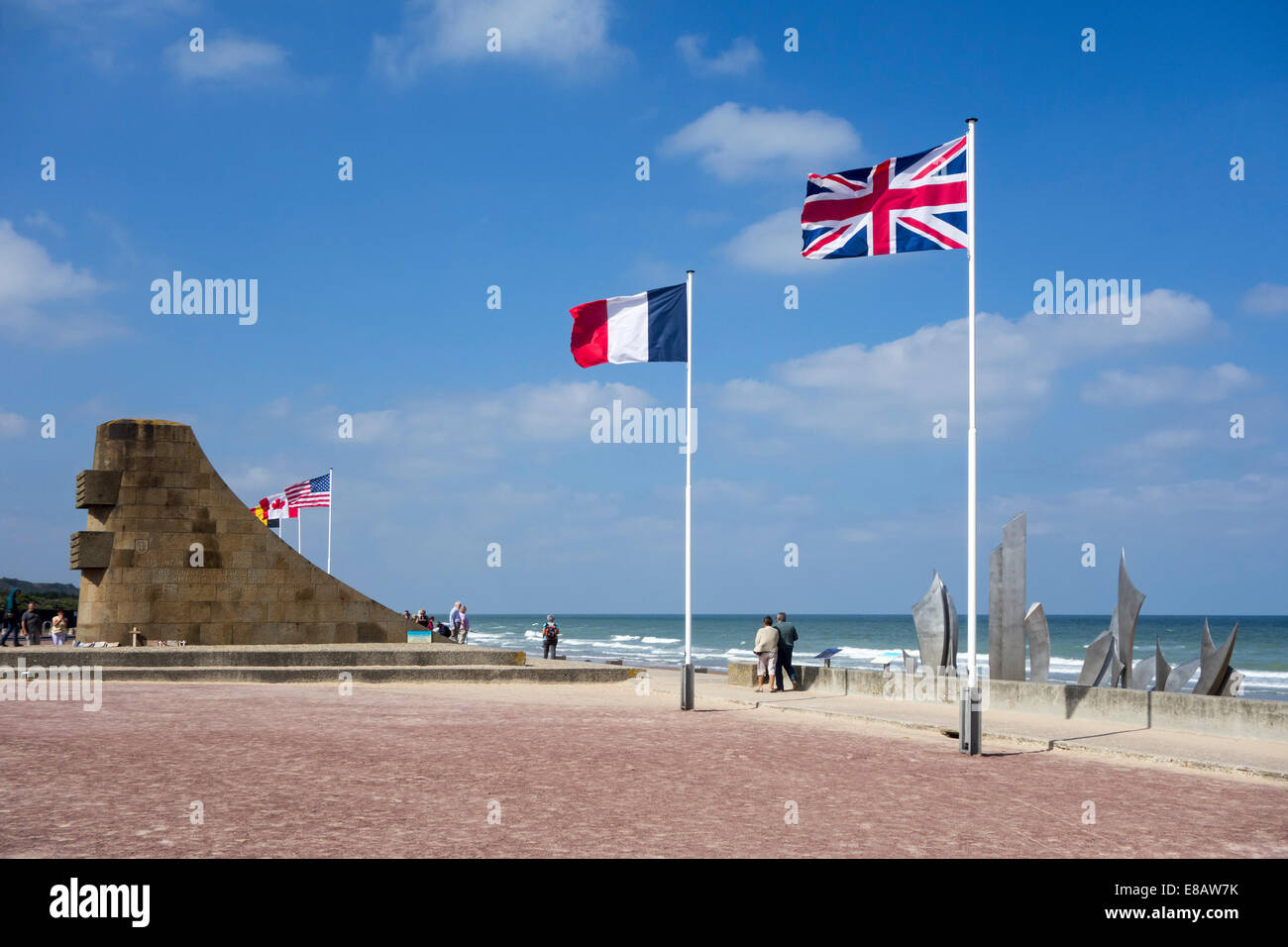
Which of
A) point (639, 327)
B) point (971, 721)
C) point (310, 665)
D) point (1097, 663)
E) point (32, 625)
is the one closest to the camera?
point (971, 721)

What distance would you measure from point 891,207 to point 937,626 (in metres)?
8.28

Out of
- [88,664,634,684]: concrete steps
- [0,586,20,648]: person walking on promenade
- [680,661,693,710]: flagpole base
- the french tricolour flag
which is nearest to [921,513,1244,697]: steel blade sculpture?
[680,661,693,710]: flagpole base

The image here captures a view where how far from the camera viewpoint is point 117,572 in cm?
2341

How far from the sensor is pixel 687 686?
16.5 metres

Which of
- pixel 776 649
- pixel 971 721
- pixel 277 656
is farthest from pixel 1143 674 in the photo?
pixel 277 656

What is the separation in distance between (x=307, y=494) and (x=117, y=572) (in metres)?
8.09

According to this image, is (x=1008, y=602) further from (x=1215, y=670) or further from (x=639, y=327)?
(x=639, y=327)

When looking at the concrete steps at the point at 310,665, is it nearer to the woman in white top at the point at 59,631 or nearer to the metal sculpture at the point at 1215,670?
the woman in white top at the point at 59,631

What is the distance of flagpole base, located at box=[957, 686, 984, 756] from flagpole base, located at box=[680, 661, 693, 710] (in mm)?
5382

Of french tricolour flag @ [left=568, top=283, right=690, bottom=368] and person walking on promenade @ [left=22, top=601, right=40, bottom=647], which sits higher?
french tricolour flag @ [left=568, top=283, right=690, bottom=368]

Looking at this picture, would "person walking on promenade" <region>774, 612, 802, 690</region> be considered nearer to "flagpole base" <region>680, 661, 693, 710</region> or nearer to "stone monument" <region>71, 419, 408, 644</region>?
"flagpole base" <region>680, 661, 693, 710</region>

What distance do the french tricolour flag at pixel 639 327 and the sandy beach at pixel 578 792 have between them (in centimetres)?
612

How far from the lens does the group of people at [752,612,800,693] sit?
19.8 m
